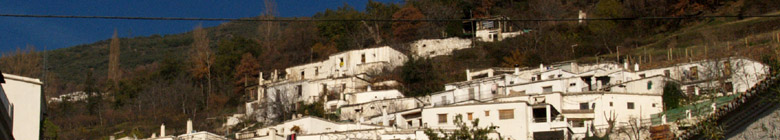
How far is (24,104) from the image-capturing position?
25031 millimetres

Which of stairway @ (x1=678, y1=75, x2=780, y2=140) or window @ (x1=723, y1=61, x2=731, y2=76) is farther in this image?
window @ (x1=723, y1=61, x2=731, y2=76)

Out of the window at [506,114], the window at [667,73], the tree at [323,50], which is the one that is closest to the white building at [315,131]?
the window at [506,114]

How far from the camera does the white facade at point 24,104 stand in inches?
955

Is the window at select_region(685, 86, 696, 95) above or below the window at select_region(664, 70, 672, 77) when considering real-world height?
below

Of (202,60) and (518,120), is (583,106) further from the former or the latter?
(202,60)

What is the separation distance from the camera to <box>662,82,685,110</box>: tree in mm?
39906

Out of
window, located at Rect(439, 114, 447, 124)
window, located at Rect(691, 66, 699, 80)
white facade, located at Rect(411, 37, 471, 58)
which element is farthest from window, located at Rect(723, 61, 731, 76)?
white facade, located at Rect(411, 37, 471, 58)

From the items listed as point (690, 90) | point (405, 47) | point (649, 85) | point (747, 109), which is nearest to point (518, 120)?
point (649, 85)

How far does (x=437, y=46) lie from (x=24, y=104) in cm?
4147

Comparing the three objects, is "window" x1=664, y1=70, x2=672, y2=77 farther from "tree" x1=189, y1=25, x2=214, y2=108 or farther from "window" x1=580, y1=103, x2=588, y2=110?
"tree" x1=189, y1=25, x2=214, y2=108

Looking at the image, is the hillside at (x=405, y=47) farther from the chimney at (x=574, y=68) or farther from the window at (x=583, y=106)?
the window at (x=583, y=106)

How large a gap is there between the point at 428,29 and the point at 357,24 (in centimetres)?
566

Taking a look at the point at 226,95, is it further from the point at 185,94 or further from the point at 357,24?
the point at 357,24

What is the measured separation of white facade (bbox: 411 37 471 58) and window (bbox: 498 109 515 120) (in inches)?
1066
